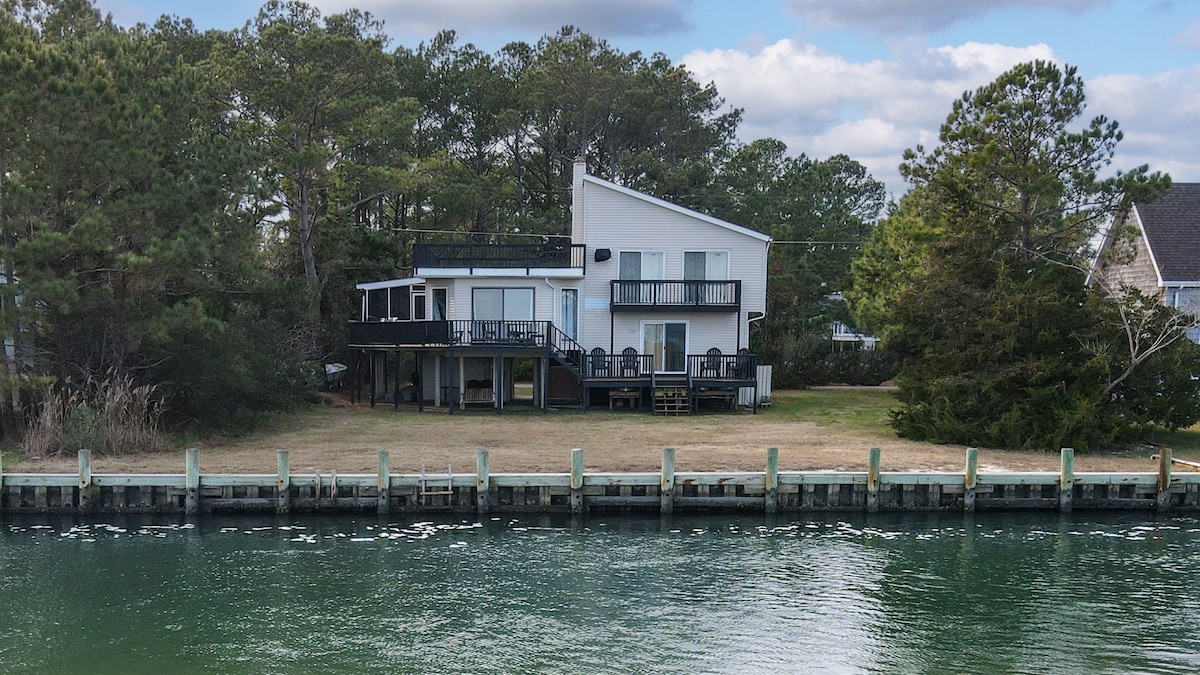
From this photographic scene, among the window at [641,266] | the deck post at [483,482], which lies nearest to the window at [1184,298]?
the window at [641,266]

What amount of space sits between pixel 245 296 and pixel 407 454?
465 inches

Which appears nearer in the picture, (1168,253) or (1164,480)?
(1164,480)

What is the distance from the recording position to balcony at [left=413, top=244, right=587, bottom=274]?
34.4 m

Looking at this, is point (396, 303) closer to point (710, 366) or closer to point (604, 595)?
point (710, 366)

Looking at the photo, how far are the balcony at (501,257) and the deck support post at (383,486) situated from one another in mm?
14388

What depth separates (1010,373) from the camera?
2572 cm

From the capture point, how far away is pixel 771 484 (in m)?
20.8

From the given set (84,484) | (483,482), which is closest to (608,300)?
(483,482)

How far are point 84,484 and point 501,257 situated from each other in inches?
661

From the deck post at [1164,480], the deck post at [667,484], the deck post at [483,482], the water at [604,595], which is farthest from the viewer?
the deck post at [1164,480]

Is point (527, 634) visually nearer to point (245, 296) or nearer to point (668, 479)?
point (668, 479)

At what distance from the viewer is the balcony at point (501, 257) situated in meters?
34.4

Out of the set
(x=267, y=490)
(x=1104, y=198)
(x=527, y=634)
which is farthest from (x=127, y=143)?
→ (x=1104, y=198)

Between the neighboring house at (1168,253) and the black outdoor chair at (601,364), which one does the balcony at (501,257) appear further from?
the neighboring house at (1168,253)
